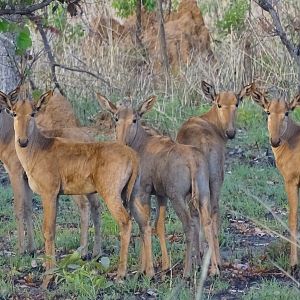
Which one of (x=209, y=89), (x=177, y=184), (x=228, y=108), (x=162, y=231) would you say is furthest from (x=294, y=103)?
(x=162, y=231)

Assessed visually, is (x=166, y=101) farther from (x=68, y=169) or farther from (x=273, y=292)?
(x=273, y=292)

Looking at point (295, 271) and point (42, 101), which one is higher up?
point (42, 101)

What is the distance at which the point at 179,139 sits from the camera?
1019 centimetres

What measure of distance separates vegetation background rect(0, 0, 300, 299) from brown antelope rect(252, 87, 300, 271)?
48 cm

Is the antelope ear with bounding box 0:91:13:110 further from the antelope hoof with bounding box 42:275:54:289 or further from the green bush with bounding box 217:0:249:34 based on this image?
the green bush with bounding box 217:0:249:34

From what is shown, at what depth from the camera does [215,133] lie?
10500 millimetres

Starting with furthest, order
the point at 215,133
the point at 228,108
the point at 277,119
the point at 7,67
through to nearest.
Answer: the point at 7,67
the point at 228,108
the point at 215,133
the point at 277,119

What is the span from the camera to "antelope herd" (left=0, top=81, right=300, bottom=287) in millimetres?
8867

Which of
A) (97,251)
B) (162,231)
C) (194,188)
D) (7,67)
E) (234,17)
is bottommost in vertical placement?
(97,251)

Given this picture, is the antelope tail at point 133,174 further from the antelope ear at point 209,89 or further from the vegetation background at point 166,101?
the antelope ear at point 209,89

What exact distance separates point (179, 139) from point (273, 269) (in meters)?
1.89

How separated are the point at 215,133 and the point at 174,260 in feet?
5.69

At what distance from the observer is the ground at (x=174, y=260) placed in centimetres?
830

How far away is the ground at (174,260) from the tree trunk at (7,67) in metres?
1.75
